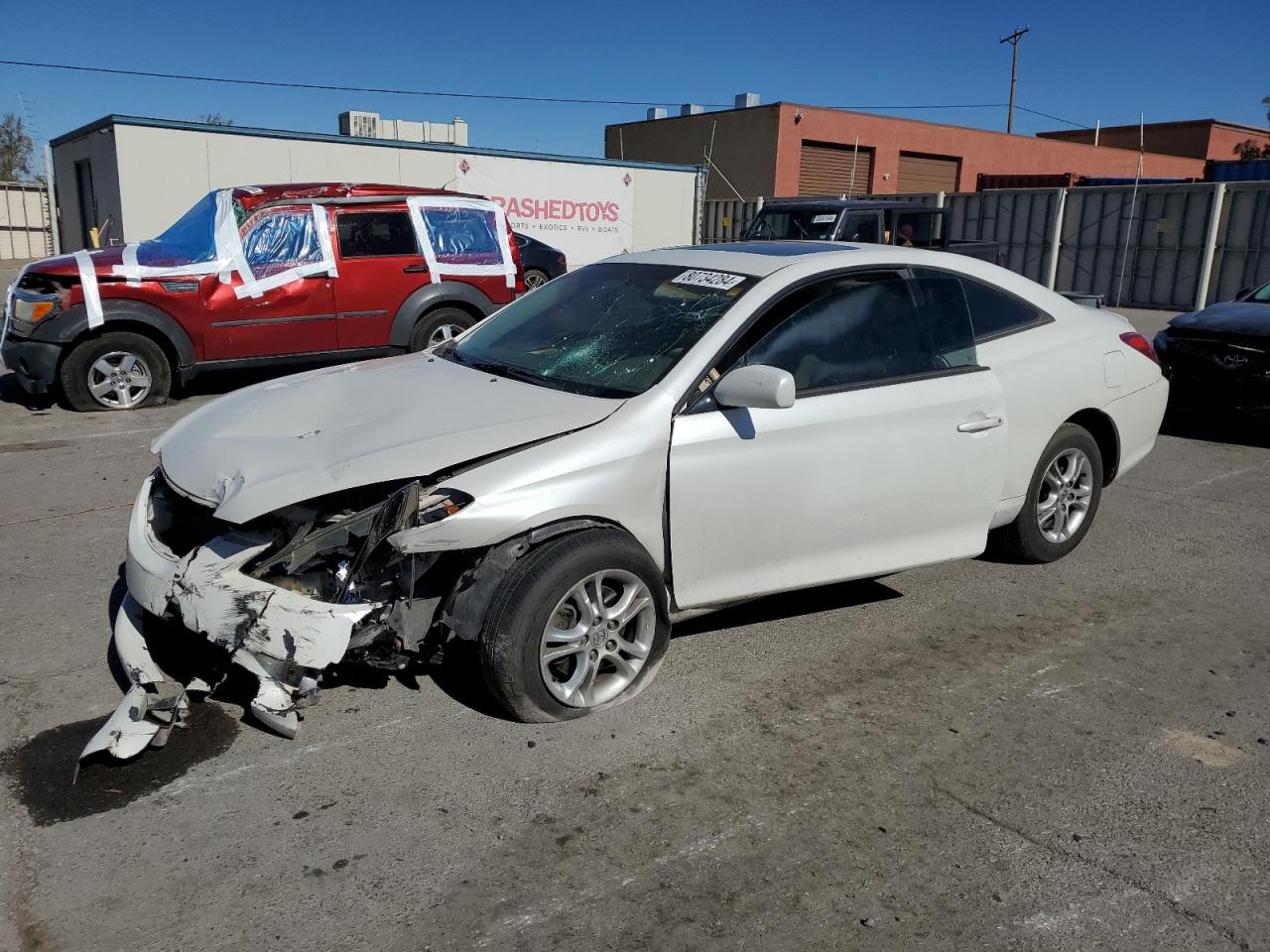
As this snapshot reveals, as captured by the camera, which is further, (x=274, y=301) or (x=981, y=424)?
(x=274, y=301)

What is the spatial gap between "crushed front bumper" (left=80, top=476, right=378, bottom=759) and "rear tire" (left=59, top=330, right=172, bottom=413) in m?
6.01

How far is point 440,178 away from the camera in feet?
72.2

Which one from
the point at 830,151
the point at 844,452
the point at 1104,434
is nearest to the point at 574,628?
the point at 844,452

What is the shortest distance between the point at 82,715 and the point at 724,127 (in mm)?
36419

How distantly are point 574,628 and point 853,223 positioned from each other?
11.7m

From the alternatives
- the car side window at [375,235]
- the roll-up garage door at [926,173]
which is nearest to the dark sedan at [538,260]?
the car side window at [375,235]

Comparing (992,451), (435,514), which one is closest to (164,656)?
(435,514)

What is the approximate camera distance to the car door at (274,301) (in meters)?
8.99

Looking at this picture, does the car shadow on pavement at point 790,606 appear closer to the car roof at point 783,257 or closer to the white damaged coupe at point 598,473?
the white damaged coupe at point 598,473

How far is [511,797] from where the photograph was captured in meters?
3.18

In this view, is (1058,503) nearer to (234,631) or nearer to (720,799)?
(720,799)

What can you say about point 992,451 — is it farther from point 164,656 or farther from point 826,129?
point 826,129

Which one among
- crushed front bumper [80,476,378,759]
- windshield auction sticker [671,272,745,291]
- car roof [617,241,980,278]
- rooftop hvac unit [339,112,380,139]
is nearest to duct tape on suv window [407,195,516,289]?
car roof [617,241,980,278]

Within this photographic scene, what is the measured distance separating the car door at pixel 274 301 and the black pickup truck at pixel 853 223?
656 centimetres
